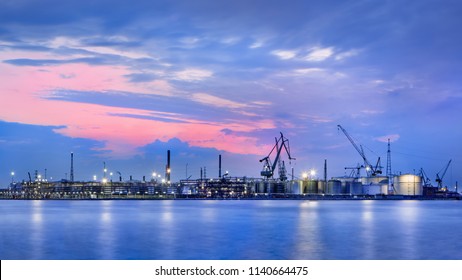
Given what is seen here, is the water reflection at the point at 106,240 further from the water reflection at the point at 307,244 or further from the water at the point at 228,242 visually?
the water reflection at the point at 307,244

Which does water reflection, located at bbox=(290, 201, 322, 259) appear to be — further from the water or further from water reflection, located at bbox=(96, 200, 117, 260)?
water reflection, located at bbox=(96, 200, 117, 260)

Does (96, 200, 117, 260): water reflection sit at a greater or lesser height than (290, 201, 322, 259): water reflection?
greater

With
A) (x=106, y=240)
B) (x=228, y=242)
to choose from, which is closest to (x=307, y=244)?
(x=228, y=242)

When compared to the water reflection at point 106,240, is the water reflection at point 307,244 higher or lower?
lower

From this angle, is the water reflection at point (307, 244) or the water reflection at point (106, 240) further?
the water reflection at point (307, 244)

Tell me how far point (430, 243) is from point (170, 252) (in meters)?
21.4

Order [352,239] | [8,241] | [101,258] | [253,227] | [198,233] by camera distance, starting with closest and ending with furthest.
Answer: [101,258], [8,241], [352,239], [198,233], [253,227]

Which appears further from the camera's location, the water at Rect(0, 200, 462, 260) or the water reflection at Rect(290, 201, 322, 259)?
the water reflection at Rect(290, 201, 322, 259)

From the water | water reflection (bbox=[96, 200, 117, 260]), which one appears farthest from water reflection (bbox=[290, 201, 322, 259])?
water reflection (bbox=[96, 200, 117, 260])

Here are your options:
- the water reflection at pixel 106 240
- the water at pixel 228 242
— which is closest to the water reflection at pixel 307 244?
the water at pixel 228 242

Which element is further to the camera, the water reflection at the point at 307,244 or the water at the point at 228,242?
the water reflection at the point at 307,244
